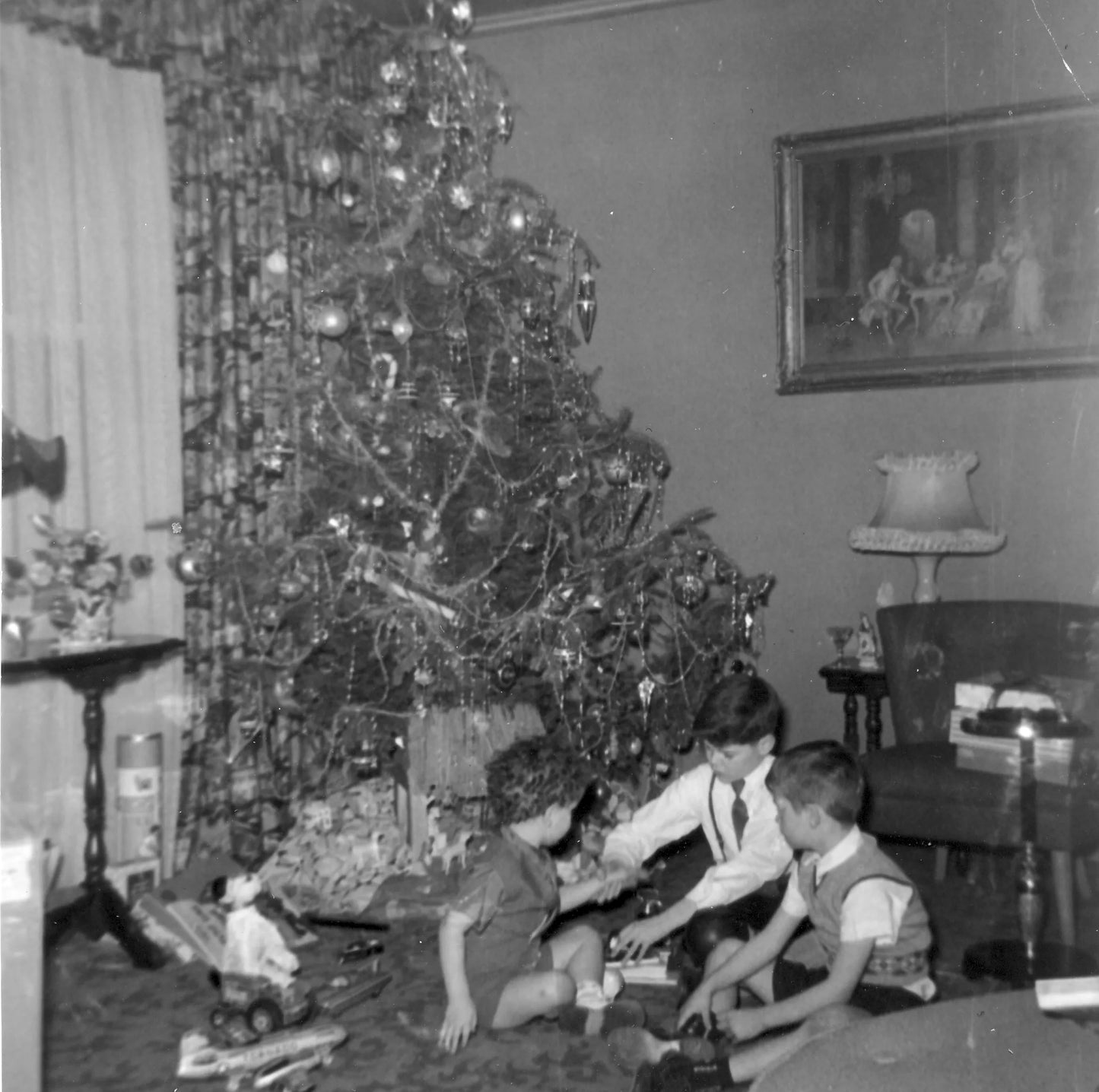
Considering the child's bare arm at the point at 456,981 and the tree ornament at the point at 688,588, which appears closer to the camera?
the child's bare arm at the point at 456,981

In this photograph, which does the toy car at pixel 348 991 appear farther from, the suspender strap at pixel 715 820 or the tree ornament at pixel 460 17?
the tree ornament at pixel 460 17

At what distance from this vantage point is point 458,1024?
243 cm

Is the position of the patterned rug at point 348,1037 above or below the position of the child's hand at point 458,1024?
below

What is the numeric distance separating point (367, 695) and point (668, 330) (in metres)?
1.92

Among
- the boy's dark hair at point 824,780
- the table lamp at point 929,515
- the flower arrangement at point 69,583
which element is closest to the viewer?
the boy's dark hair at point 824,780

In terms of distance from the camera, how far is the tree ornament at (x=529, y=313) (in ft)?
12.8

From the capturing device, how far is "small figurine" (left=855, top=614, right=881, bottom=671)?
4062 mm

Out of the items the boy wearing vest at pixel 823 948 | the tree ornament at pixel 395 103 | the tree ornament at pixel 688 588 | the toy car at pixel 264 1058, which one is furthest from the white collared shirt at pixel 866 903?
the tree ornament at pixel 395 103

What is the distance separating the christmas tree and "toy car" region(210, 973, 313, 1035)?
0.95 m

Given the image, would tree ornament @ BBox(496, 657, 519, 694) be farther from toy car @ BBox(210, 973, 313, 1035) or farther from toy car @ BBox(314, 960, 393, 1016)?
toy car @ BBox(210, 973, 313, 1035)

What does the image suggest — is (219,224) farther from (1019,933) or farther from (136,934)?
(1019,933)

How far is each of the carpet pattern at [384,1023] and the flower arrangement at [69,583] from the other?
85 centimetres

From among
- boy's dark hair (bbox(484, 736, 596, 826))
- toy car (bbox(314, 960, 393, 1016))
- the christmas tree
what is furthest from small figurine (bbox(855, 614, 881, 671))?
toy car (bbox(314, 960, 393, 1016))

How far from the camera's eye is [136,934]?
3.12 meters
